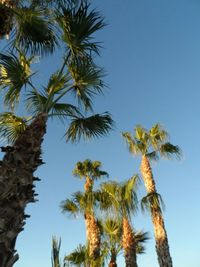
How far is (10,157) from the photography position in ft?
19.7

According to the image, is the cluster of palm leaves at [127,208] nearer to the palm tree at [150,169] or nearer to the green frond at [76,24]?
the palm tree at [150,169]

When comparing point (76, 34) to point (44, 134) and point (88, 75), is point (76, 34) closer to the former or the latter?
point (88, 75)

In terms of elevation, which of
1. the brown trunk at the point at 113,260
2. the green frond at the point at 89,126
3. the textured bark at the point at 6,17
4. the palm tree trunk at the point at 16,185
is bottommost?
the palm tree trunk at the point at 16,185

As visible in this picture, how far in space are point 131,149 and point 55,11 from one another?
11087mm

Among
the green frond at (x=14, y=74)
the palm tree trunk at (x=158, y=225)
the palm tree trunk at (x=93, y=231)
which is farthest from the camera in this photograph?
the palm tree trunk at (x=93, y=231)

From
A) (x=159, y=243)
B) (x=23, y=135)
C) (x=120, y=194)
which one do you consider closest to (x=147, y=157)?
(x=120, y=194)

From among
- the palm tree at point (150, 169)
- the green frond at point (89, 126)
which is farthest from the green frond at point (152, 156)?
the green frond at point (89, 126)

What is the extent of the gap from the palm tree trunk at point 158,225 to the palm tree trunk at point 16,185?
9697 mm

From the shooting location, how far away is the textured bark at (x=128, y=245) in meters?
15.0

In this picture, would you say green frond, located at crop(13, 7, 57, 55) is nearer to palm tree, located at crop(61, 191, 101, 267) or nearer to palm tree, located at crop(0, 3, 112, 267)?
palm tree, located at crop(0, 3, 112, 267)

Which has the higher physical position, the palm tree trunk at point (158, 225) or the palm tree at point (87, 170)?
the palm tree at point (87, 170)

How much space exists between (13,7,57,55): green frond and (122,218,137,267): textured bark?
9541 mm

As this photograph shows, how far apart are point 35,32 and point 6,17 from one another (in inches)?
33.9

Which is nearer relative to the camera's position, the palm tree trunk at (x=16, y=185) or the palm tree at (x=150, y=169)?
the palm tree trunk at (x=16, y=185)
